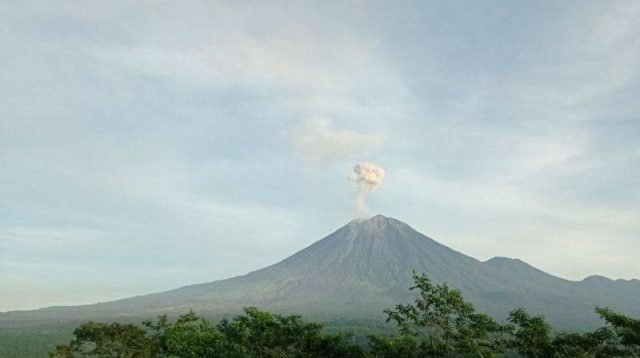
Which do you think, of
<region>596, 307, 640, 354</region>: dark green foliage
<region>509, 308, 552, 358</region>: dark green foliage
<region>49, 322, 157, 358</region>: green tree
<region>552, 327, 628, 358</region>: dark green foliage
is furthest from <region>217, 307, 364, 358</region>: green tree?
<region>596, 307, 640, 354</region>: dark green foliage

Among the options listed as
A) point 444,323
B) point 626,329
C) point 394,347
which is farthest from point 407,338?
point 626,329

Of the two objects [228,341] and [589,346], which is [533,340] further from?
[228,341]

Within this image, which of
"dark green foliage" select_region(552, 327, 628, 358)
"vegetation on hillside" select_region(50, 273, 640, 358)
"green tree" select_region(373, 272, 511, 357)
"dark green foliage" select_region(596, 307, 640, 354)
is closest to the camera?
"dark green foliage" select_region(596, 307, 640, 354)

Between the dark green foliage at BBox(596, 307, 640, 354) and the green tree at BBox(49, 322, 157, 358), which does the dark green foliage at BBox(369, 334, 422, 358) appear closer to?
the dark green foliage at BBox(596, 307, 640, 354)

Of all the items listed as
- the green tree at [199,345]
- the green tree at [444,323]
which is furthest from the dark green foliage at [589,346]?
the green tree at [199,345]

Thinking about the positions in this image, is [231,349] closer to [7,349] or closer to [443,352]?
[443,352]

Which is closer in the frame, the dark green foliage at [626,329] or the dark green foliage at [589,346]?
the dark green foliage at [626,329]

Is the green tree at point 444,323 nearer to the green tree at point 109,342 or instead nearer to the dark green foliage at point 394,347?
the dark green foliage at point 394,347

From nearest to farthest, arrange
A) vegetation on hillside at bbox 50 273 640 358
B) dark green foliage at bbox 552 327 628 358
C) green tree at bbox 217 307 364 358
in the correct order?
dark green foliage at bbox 552 327 628 358 < vegetation on hillside at bbox 50 273 640 358 < green tree at bbox 217 307 364 358

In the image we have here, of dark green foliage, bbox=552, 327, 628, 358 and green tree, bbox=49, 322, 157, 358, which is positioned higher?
green tree, bbox=49, 322, 157, 358
